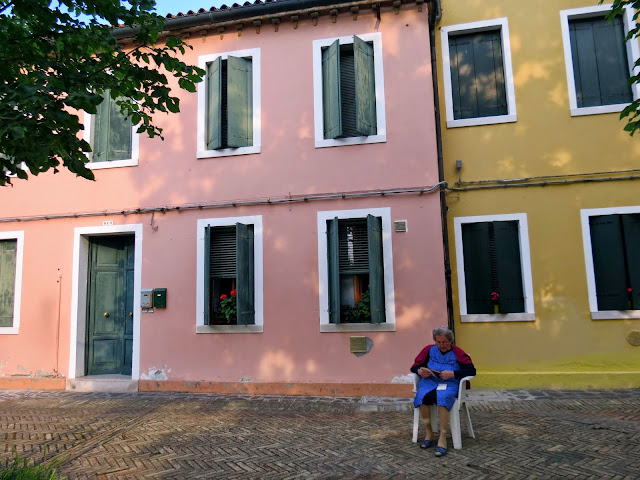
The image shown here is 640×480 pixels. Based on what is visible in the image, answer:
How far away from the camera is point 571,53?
7.96 metres

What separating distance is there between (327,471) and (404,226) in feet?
14.0

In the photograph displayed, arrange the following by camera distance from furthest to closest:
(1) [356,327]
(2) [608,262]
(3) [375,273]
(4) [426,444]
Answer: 1. (2) [608,262]
2. (1) [356,327]
3. (3) [375,273]
4. (4) [426,444]

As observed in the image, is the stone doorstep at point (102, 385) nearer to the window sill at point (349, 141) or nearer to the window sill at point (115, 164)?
the window sill at point (115, 164)

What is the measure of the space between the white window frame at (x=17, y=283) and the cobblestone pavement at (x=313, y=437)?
1578 mm

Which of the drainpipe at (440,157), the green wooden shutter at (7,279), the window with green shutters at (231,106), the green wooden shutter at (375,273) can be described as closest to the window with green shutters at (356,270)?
the green wooden shutter at (375,273)

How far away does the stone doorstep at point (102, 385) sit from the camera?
26.1ft

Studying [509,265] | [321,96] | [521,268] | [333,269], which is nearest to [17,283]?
[333,269]

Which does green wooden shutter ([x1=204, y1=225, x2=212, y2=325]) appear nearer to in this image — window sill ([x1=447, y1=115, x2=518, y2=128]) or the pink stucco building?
the pink stucco building

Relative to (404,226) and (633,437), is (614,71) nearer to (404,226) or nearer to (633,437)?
(404,226)

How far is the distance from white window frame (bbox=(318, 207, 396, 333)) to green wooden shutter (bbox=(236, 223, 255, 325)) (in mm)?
1185

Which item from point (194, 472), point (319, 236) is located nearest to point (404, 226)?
point (319, 236)

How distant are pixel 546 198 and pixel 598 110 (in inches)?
67.1

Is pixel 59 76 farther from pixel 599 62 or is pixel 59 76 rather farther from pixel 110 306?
pixel 599 62

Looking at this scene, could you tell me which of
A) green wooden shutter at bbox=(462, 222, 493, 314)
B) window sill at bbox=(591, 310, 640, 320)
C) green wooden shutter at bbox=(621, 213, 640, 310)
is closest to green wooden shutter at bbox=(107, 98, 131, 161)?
green wooden shutter at bbox=(462, 222, 493, 314)
